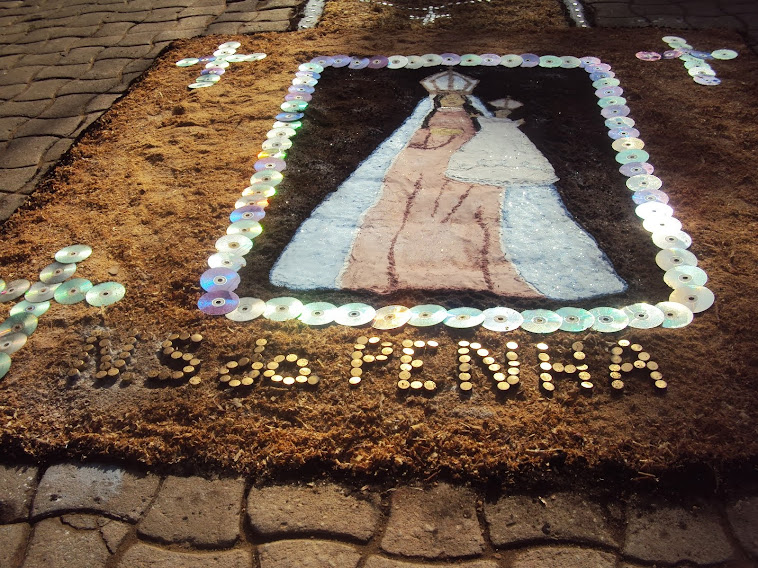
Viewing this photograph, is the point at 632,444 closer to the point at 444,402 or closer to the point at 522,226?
the point at 444,402

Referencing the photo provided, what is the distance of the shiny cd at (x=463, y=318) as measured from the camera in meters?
2.89

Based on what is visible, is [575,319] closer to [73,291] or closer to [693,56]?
[73,291]

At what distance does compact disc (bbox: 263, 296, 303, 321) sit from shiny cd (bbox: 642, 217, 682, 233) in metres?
1.85

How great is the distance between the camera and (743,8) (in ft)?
18.1

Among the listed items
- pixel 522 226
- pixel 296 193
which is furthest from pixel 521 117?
pixel 296 193

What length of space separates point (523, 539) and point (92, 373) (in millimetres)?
1926

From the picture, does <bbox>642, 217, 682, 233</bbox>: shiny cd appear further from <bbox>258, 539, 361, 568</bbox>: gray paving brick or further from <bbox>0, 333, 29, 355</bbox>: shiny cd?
<bbox>0, 333, 29, 355</bbox>: shiny cd

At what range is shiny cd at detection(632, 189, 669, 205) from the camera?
353cm

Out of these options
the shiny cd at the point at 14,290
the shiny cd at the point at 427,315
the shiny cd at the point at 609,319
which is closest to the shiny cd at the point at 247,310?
the shiny cd at the point at 427,315

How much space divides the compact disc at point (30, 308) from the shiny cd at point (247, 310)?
934 millimetres

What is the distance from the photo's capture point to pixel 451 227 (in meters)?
3.42

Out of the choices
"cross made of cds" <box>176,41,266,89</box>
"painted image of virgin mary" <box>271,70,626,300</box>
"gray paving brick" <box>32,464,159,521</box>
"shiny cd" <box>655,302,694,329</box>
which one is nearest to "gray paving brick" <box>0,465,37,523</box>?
"gray paving brick" <box>32,464,159,521</box>

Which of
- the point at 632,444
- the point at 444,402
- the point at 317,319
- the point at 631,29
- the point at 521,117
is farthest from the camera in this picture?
the point at 631,29

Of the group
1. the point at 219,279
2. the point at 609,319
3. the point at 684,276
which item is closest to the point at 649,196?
the point at 684,276
